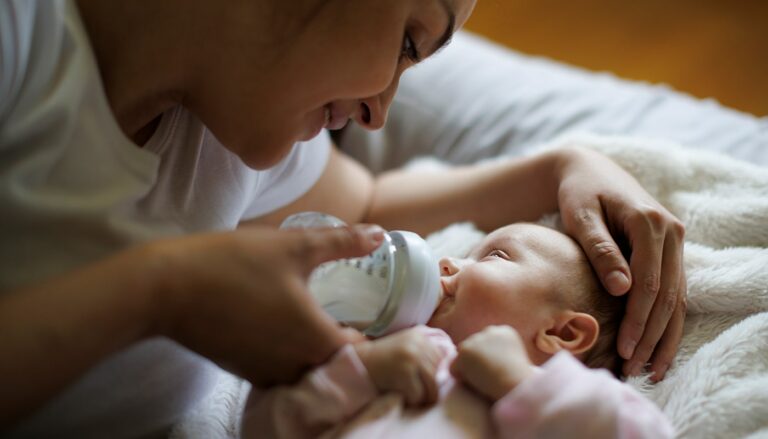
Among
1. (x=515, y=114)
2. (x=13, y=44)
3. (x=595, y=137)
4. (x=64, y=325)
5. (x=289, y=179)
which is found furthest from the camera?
(x=515, y=114)

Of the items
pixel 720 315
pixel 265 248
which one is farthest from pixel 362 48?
pixel 720 315

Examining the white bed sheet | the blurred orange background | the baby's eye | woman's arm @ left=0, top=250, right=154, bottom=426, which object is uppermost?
woman's arm @ left=0, top=250, right=154, bottom=426

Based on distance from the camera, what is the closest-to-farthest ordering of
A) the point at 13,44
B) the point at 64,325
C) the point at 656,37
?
1. the point at 64,325
2. the point at 13,44
3. the point at 656,37

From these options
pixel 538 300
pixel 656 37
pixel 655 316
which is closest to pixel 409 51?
pixel 538 300

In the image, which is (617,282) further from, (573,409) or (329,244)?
(329,244)

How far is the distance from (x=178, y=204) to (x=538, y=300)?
483mm

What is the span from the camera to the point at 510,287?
97 centimetres

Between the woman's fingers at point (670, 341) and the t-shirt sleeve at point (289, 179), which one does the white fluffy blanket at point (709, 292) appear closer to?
the woman's fingers at point (670, 341)

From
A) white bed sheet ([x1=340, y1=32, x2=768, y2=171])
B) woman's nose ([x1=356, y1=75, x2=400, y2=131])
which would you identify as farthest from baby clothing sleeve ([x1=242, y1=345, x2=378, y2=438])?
white bed sheet ([x1=340, y1=32, x2=768, y2=171])

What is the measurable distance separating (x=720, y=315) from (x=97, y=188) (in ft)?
2.71

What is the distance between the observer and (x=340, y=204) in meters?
1.28

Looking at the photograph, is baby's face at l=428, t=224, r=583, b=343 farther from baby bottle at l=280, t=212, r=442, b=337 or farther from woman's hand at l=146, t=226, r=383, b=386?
woman's hand at l=146, t=226, r=383, b=386

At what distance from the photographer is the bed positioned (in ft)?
3.05

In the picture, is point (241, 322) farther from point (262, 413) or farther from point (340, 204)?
point (340, 204)
